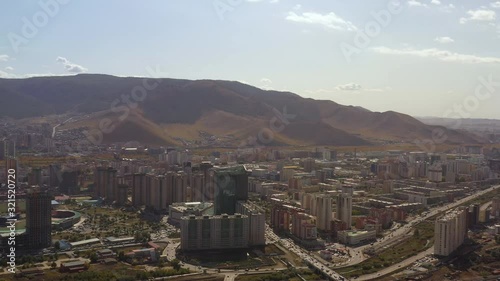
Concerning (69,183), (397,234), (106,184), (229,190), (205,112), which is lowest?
(397,234)

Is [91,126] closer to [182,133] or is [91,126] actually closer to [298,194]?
[182,133]

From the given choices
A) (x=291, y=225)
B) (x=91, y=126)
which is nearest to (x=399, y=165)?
(x=291, y=225)

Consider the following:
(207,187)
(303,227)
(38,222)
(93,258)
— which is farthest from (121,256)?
(207,187)

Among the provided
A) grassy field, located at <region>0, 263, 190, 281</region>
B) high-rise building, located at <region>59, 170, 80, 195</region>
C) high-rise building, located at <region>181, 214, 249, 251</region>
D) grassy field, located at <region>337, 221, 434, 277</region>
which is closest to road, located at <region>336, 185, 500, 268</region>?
grassy field, located at <region>337, 221, 434, 277</region>

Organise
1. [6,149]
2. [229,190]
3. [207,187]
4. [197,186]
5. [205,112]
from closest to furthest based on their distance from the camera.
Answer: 1. [229,190]
2. [207,187]
3. [197,186]
4. [6,149]
5. [205,112]

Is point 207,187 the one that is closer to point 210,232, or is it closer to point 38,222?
point 210,232

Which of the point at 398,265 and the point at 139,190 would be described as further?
the point at 139,190

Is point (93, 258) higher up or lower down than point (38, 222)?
lower down
